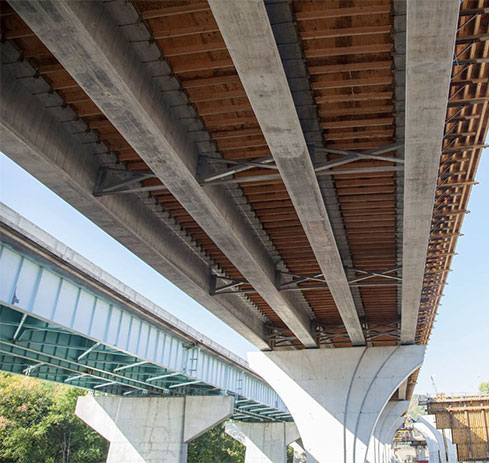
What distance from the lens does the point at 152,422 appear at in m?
38.8

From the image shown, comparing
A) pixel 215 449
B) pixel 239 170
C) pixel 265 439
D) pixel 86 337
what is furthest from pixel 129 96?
pixel 215 449

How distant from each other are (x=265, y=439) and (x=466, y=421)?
1207 inches

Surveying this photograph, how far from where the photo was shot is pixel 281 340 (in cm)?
2597

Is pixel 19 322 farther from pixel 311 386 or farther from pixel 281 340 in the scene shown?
pixel 311 386

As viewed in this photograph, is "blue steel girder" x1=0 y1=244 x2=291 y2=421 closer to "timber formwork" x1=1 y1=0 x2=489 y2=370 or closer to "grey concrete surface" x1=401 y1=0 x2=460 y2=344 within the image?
"timber formwork" x1=1 y1=0 x2=489 y2=370

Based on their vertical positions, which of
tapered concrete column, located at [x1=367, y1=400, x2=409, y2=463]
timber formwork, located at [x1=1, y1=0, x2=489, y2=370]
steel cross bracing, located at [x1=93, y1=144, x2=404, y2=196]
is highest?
tapered concrete column, located at [x1=367, y1=400, x2=409, y2=463]

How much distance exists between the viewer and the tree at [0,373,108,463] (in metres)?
54.1

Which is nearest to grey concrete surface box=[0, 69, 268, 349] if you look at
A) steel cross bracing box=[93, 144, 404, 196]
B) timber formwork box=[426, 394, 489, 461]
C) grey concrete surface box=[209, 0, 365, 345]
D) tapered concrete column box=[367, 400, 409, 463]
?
steel cross bracing box=[93, 144, 404, 196]

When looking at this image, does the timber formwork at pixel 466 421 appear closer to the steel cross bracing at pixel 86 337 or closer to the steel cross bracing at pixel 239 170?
the steel cross bracing at pixel 86 337

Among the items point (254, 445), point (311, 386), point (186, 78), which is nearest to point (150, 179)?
point (186, 78)

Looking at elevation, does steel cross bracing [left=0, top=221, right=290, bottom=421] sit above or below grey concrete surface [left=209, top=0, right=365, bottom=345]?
above

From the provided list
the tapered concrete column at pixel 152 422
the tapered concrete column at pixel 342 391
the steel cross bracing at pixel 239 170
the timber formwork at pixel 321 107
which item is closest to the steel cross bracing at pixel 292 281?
the timber formwork at pixel 321 107

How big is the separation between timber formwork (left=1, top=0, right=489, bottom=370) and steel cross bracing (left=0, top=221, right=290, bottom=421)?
6.47 meters

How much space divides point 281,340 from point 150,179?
15.6 m
